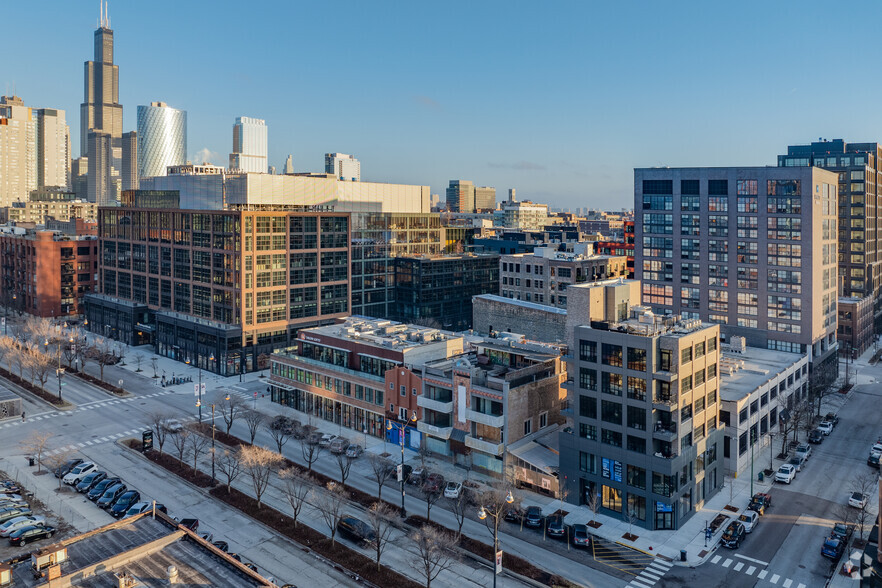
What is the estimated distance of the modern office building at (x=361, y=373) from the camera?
83812 mm

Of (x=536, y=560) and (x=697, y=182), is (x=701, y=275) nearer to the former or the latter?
(x=697, y=182)

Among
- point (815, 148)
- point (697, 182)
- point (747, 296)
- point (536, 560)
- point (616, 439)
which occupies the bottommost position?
point (536, 560)

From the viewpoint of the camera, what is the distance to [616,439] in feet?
210

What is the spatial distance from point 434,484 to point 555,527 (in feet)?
44.9

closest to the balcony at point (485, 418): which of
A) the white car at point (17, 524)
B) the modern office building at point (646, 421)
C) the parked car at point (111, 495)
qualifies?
the modern office building at point (646, 421)

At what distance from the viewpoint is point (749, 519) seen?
61406 mm

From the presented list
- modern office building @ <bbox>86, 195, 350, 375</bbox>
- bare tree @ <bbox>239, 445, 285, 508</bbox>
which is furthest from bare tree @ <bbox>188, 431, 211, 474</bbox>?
modern office building @ <bbox>86, 195, 350, 375</bbox>

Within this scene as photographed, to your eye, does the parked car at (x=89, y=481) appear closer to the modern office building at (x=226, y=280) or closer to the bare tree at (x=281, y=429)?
the bare tree at (x=281, y=429)

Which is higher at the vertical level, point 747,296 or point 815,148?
point 815,148

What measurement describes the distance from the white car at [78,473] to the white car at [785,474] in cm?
7492

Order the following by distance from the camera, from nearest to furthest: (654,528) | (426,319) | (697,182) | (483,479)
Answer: (654,528), (483,479), (697,182), (426,319)

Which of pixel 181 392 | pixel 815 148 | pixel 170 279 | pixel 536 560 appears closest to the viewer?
pixel 536 560

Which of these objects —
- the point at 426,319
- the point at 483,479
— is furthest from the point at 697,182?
Answer: the point at 483,479

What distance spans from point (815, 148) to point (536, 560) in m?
179
